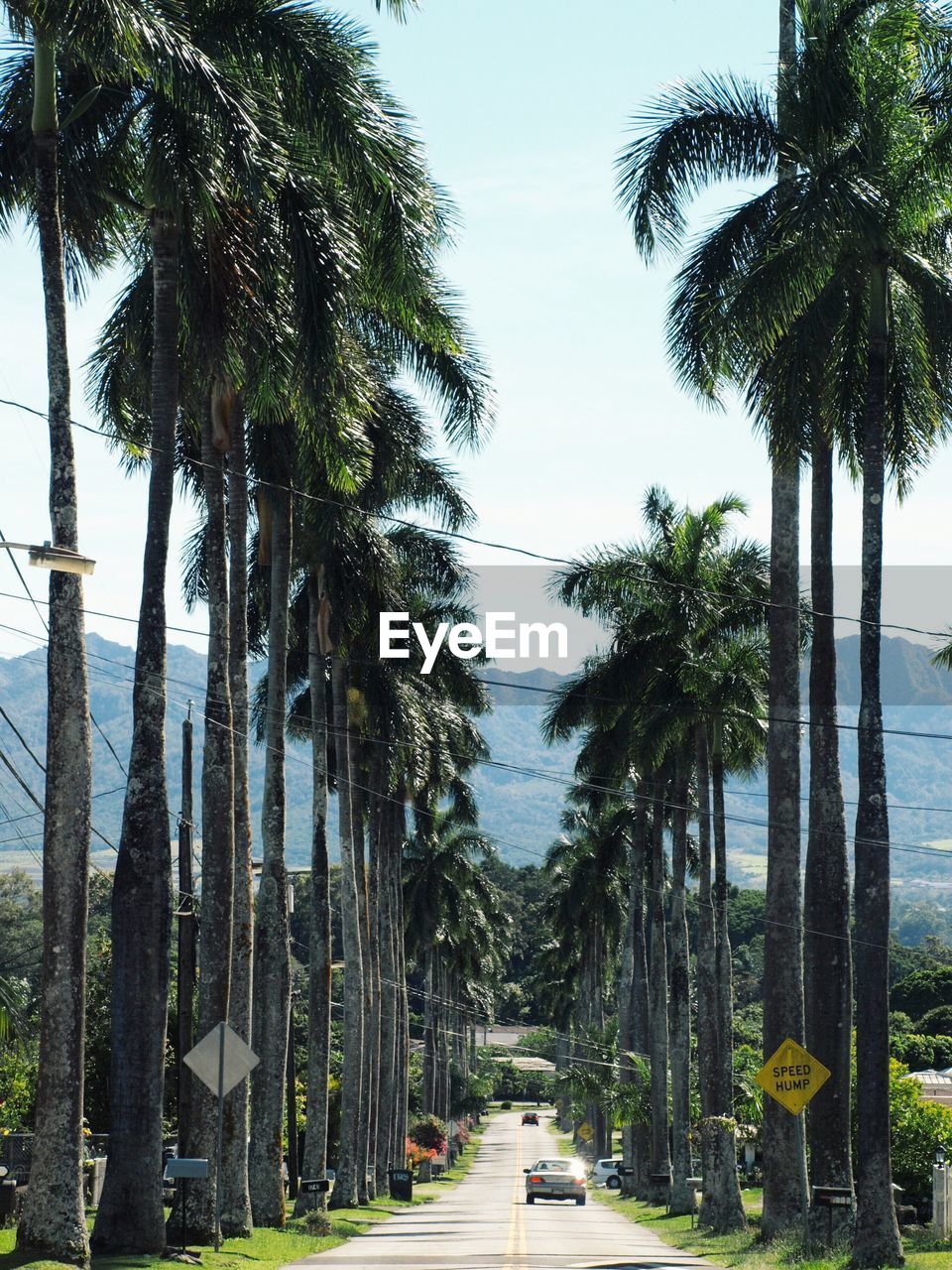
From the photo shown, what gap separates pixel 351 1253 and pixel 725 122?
58.0ft

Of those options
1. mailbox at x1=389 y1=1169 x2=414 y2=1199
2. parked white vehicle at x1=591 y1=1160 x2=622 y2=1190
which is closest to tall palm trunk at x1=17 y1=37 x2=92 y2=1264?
mailbox at x1=389 y1=1169 x2=414 y2=1199

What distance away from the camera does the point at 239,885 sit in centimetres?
2806

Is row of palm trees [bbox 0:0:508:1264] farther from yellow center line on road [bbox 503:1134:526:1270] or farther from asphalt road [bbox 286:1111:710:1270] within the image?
yellow center line on road [bbox 503:1134:526:1270]

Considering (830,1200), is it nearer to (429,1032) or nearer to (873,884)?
(873,884)

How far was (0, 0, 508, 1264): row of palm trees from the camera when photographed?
59.3 feet

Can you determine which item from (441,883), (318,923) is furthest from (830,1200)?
(441,883)

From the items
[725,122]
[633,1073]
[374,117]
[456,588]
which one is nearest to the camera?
[374,117]

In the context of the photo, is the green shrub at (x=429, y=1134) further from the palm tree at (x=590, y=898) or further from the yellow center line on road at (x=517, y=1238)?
the yellow center line on road at (x=517, y=1238)

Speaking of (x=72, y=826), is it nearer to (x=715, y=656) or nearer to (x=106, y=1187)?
(x=106, y=1187)

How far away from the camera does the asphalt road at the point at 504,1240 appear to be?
23891mm

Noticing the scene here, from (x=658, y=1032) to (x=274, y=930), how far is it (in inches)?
→ 751

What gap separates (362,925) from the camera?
46375 mm

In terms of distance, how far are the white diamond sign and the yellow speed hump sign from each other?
715cm

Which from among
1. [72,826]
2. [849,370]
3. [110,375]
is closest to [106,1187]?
[72,826]
